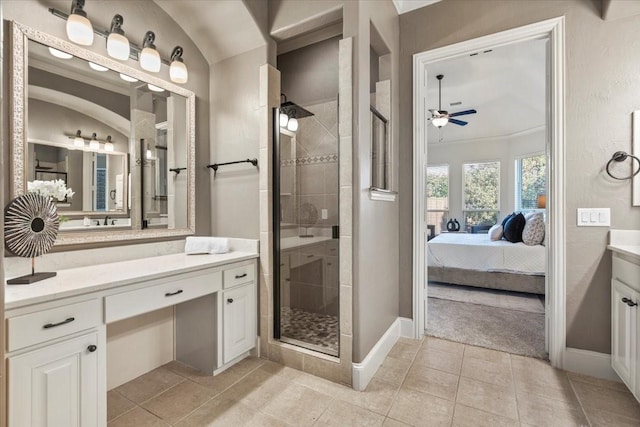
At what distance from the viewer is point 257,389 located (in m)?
1.97

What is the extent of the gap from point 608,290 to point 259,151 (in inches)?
107

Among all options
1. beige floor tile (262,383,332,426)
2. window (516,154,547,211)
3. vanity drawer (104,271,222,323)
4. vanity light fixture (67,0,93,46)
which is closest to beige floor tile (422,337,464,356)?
beige floor tile (262,383,332,426)

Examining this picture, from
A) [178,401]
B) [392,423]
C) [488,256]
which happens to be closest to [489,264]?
[488,256]

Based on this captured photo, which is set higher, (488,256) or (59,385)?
(488,256)

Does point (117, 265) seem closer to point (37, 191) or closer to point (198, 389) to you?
point (37, 191)

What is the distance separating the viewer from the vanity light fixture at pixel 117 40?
1.88m

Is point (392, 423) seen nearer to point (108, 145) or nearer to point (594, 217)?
point (594, 217)

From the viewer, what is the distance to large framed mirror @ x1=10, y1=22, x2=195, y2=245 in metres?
1.64

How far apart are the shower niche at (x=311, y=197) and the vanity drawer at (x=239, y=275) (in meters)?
0.31

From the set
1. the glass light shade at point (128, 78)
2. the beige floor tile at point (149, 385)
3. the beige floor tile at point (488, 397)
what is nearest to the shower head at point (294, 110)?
the glass light shade at point (128, 78)

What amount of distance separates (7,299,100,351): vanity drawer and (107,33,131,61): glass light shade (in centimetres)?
153

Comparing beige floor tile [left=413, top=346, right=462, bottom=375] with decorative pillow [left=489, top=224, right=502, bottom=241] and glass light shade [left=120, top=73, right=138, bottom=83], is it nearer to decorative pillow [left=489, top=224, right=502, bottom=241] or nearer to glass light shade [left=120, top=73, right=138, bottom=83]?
decorative pillow [left=489, top=224, right=502, bottom=241]

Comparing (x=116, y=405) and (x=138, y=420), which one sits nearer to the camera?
(x=138, y=420)

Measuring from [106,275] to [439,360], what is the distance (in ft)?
7.67
